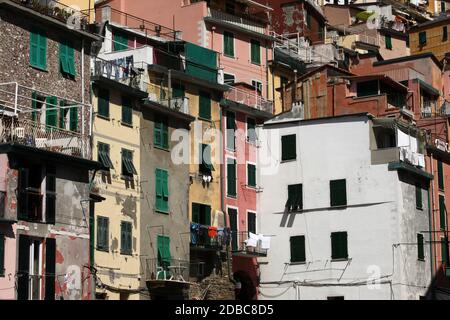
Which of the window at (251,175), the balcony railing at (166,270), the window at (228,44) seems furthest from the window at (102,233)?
the window at (228,44)

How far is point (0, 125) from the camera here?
144 ft

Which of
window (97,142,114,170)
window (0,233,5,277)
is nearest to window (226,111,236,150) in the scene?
window (97,142,114,170)

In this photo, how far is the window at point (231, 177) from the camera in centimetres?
6544

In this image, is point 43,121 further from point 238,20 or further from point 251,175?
point 238,20

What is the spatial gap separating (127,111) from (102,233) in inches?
281

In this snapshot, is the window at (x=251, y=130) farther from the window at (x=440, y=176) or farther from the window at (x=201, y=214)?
the window at (x=440, y=176)

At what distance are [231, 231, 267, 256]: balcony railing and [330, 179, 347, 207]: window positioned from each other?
17.2 ft

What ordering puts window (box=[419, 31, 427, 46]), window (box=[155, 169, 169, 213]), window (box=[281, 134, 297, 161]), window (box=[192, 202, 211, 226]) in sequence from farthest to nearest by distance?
window (box=[419, 31, 427, 46]) < window (box=[281, 134, 297, 161]) < window (box=[192, 202, 211, 226]) < window (box=[155, 169, 169, 213])

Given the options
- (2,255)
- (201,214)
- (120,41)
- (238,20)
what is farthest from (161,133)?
(2,255)

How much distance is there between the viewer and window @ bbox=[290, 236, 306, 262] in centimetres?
6700

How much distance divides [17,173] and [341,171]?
28239 mm

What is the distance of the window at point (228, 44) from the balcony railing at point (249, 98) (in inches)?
153

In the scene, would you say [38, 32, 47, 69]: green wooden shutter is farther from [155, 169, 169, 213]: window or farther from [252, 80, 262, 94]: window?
[252, 80, 262, 94]: window
